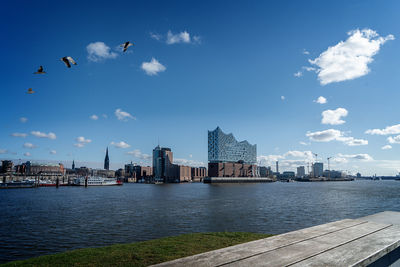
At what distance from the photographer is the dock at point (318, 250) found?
4.07m

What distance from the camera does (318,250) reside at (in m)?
4.56

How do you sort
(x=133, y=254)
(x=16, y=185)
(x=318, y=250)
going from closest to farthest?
1. (x=318, y=250)
2. (x=133, y=254)
3. (x=16, y=185)

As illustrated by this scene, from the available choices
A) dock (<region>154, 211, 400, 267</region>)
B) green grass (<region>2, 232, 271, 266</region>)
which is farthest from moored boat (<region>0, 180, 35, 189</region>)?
dock (<region>154, 211, 400, 267</region>)

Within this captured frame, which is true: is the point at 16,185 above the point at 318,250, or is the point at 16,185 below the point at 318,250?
below

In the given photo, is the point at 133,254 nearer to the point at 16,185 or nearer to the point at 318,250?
the point at 318,250

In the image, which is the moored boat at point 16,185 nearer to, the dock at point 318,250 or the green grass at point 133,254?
the green grass at point 133,254

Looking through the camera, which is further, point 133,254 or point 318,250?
point 133,254

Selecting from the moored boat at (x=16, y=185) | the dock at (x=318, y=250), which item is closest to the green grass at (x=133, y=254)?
the dock at (x=318, y=250)

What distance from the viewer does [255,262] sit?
4.01 metres

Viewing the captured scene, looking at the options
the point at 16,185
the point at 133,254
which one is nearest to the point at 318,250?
the point at 133,254

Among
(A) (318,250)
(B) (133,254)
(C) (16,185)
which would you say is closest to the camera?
(A) (318,250)

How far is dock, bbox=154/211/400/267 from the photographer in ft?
13.4

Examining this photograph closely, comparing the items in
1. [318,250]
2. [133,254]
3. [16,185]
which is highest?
[318,250]

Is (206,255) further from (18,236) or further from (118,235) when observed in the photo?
(18,236)
